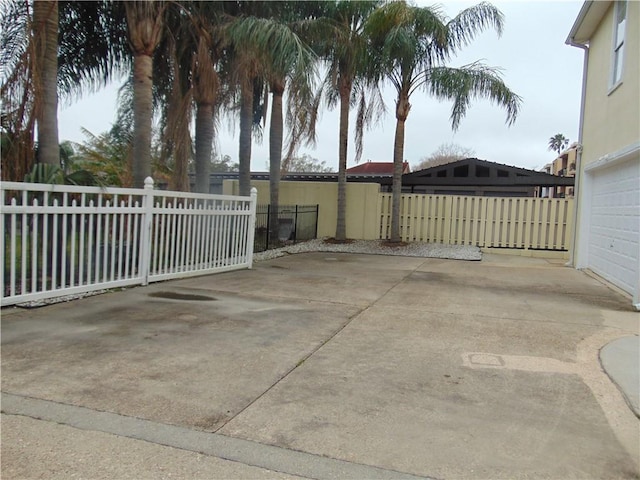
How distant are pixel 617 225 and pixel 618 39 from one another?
395cm

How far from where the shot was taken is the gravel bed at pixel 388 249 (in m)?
13.9

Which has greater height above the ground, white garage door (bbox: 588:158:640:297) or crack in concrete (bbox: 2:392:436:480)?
white garage door (bbox: 588:158:640:297)

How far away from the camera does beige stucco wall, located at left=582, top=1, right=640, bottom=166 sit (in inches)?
324

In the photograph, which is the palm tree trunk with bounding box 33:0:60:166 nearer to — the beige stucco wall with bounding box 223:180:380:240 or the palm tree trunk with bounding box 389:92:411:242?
the palm tree trunk with bounding box 389:92:411:242

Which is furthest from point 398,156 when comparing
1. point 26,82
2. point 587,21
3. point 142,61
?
point 26,82

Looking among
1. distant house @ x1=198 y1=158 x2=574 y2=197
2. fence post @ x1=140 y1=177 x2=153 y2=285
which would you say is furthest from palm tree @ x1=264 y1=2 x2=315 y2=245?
fence post @ x1=140 y1=177 x2=153 y2=285

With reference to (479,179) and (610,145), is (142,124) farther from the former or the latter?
(479,179)

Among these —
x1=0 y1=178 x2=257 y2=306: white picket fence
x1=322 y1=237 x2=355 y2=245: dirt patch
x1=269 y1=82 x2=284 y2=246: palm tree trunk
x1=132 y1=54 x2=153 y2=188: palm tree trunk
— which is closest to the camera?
x1=0 y1=178 x2=257 y2=306: white picket fence

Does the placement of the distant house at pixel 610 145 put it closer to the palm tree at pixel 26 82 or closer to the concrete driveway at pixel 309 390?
the concrete driveway at pixel 309 390

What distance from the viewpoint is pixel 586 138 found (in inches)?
460

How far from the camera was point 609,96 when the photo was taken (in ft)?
31.9

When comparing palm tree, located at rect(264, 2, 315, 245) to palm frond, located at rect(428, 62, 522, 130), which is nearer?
palm tree, located at rect(264, 2, 315, 245)

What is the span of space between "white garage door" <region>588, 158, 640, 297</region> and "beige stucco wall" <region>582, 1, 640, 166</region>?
1.77 ft

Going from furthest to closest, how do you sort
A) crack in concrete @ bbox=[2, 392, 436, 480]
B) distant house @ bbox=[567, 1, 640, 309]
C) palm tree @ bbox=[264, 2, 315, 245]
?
1. palm tree @ bbox=[264, 2, 315, 245]
2. distant house @ bbox=[567, 1, 640, 309]
3. crack in concrete @ bbox=[2, 392, 436, 480]
